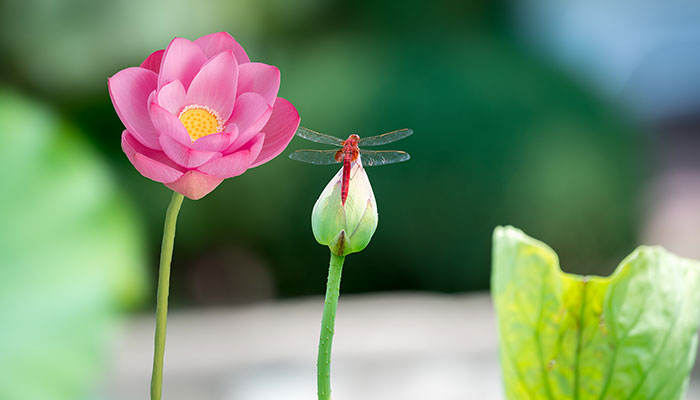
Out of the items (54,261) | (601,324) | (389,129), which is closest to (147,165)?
(601,324)

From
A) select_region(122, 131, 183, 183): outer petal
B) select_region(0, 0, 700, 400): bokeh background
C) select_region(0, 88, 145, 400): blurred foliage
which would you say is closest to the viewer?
select_region(122, 131, 183, 183): outer petal

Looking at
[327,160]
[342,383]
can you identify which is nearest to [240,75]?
[327,160]

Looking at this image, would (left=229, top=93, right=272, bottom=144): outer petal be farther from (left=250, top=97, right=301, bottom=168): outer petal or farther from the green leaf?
the green leaf

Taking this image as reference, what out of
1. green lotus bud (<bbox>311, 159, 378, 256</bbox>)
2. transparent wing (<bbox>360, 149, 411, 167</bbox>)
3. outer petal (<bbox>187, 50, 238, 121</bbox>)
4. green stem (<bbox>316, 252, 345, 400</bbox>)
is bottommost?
green stem (<bbox>316, 252, 345, 400</bbox>)

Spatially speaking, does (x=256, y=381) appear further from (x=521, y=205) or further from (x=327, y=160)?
(x=521, y=205)

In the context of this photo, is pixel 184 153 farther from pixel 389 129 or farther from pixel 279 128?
pixel 389 129

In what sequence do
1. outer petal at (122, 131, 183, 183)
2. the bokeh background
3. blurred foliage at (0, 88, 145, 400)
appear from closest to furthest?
outer petal at (122, 131, 183, 183) < blurred foliage at (0, 88, 145, 400) < the bokeh background

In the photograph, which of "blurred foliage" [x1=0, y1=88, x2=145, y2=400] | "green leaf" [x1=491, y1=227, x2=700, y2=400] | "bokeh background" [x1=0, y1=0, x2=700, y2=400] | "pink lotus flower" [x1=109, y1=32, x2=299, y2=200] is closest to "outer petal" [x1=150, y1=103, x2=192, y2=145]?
"pink lotus flower" [x1=109, y1=32, x2=299, y2=200]

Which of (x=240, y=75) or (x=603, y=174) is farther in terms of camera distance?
(x=603, y=174)
